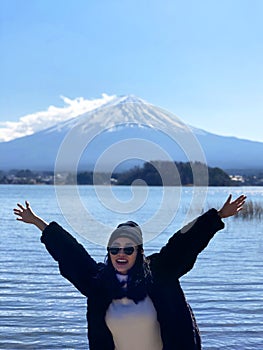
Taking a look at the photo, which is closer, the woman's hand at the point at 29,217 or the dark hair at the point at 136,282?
the dark hair at the point at 136,282

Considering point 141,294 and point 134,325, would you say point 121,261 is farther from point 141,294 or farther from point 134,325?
point 134,325

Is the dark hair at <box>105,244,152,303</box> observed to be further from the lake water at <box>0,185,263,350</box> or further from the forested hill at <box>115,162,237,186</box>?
the forested hill at <box>115,162,237,186</box>

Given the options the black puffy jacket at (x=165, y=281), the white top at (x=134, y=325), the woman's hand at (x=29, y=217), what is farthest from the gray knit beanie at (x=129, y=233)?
the woman's hand at (x=29, y=217)

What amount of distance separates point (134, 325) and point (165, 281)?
315 millimetres

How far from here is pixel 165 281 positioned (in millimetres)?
3998

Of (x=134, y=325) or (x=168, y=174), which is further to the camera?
(x=168, y=174)

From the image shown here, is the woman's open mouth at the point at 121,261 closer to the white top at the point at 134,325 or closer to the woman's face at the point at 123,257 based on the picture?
the woman's face at the point at 123,257

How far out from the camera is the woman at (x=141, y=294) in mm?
3926

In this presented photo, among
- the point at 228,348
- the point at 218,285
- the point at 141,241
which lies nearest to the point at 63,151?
the point at 141,241

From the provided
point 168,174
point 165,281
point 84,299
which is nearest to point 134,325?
point 165,281

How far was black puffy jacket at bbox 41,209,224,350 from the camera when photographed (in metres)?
3.92

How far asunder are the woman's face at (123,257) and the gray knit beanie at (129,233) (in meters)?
0.02

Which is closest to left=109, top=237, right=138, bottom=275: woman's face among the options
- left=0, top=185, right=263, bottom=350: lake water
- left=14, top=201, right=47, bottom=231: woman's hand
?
left=0, top=185, right=263, bottom=350: lake water

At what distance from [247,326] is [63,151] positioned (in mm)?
8199
